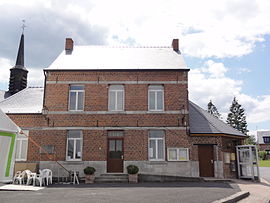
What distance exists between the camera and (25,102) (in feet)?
55.6

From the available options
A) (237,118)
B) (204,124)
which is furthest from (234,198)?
(237,118)

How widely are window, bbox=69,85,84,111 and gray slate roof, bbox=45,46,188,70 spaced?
1.19 metres

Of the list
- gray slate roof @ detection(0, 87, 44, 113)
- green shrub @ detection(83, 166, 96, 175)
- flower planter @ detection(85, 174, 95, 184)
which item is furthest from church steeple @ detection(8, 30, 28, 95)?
flower planter @ detection(85, 174, 95, 184)

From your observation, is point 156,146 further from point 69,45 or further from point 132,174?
point 69,45

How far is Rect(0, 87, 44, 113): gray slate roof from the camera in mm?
15922

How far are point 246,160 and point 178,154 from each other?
4.16 meters

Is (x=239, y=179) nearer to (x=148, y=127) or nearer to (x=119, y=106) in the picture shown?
(x=148, y=127)

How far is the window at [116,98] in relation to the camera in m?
15.4

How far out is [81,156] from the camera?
14766 mm

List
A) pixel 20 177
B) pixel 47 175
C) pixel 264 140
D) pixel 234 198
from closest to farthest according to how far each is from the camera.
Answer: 1. pixel 234 198
2. pixel 20 177
3. pixel 47 175
4. pixel 264 140

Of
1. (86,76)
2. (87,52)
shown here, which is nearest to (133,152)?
(86,76)

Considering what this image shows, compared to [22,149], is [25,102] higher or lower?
higher

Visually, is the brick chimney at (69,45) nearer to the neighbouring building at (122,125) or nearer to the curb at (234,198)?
the neighbouring building at (122,125)

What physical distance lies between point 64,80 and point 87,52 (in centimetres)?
331
